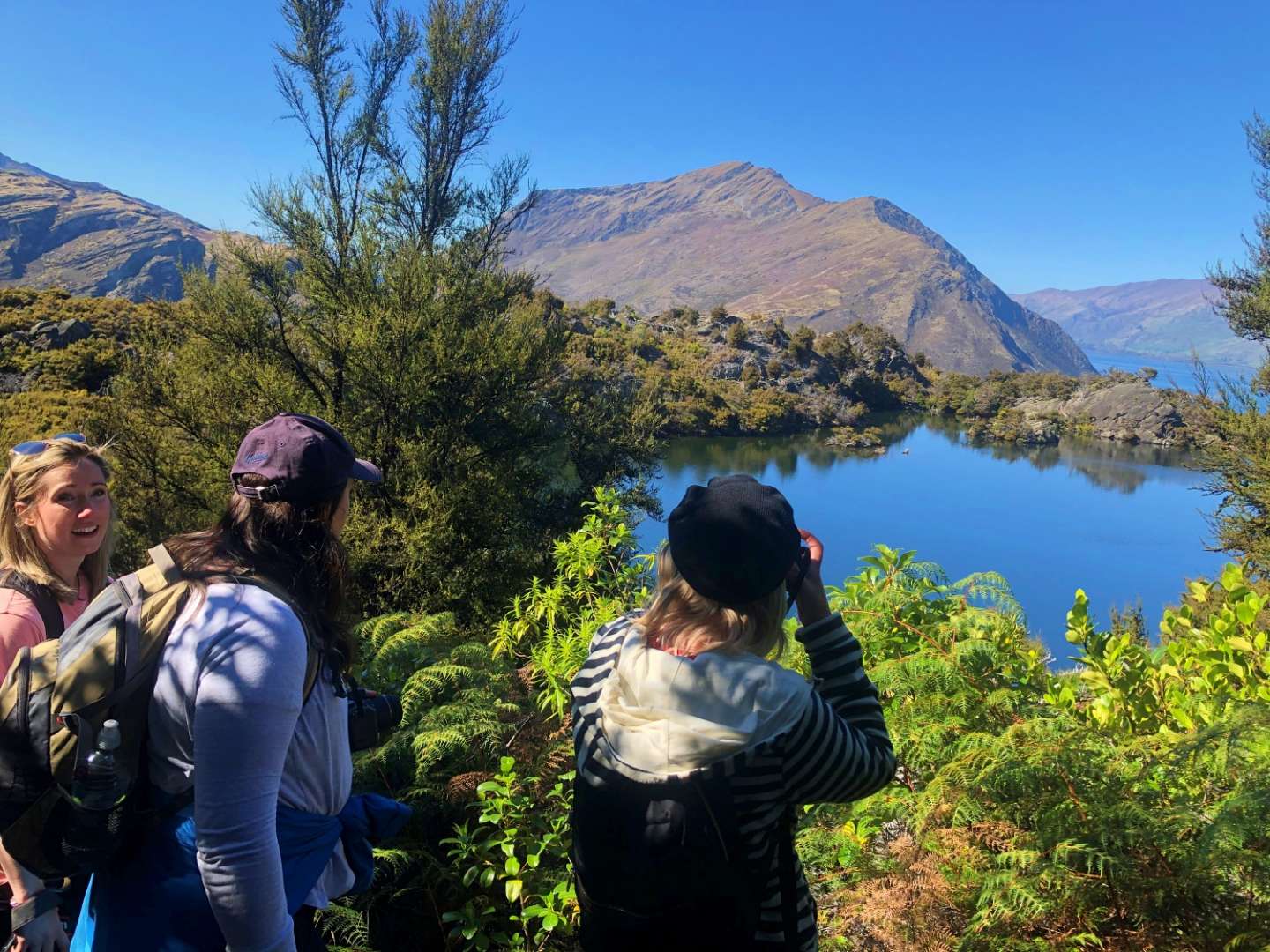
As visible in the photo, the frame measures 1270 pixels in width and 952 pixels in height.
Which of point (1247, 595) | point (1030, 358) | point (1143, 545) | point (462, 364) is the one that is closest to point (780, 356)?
point (1143, 545)

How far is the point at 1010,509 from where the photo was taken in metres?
26.8

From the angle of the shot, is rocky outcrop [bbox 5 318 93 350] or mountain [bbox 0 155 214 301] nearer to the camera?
rocky outcrop [bbox 5 318 93 350]

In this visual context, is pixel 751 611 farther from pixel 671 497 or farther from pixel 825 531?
pixel 671 497

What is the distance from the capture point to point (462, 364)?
1222 centimetres

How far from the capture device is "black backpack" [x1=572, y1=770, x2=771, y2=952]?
111 centimetres

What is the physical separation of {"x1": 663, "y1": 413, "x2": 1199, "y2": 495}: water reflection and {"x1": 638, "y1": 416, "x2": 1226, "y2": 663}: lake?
0.14 m

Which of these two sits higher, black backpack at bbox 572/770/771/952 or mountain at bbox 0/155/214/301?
mountain at bbox 0/155/214/301

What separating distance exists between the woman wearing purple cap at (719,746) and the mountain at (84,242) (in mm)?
105749

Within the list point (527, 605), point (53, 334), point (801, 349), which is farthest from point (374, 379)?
point (801, 349)

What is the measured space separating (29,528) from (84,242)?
14553 centimetres

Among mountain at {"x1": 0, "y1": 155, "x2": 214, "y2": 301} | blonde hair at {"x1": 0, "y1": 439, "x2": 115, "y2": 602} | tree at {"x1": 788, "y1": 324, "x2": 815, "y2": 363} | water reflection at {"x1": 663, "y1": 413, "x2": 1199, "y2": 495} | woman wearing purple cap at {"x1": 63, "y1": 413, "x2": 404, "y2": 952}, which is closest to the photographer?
woman wearing purple cap at {"x1": 63, "y1": 413, "x2": 404, "y2": 952}

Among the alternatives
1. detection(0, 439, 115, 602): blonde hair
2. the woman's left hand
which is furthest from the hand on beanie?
detection(0, 439, 115, 602): blonde hair

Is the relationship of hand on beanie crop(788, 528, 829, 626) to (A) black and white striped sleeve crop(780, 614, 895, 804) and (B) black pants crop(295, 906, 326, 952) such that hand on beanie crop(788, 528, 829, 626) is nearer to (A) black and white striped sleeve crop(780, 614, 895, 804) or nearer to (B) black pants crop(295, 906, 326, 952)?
(A) black and white striped sleeve crop(780, 614, 895, 804)

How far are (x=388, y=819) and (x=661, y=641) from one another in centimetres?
75
